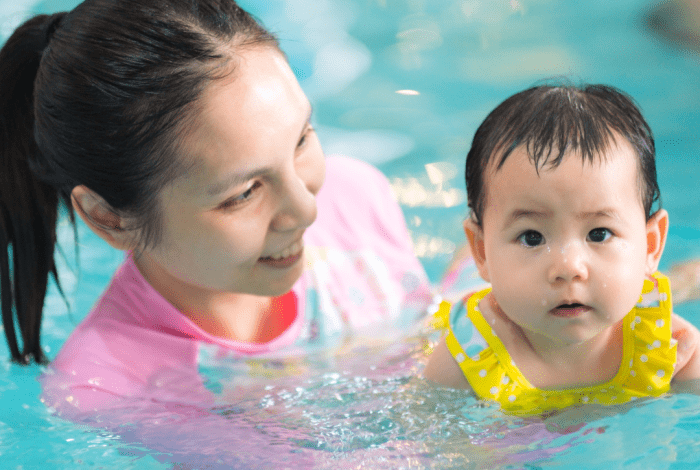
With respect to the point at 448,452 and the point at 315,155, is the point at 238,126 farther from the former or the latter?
the point at 448,452

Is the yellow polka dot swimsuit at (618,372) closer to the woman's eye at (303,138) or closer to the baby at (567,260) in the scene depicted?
the baby at (567,260)

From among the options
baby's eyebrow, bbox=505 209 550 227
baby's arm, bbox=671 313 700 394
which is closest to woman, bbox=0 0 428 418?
baby's eyebrow, bbox=505 209 550 227

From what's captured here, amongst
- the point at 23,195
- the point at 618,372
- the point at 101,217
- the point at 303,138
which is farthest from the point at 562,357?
the point at 23,195

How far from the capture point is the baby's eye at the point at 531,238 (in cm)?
141

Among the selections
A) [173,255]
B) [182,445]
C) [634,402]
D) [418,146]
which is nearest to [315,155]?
[173,255]

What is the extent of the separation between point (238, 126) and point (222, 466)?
0.67 meters

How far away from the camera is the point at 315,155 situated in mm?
1756

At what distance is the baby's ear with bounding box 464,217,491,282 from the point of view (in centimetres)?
Answer: 157

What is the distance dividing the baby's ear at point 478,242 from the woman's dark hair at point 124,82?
59 cm

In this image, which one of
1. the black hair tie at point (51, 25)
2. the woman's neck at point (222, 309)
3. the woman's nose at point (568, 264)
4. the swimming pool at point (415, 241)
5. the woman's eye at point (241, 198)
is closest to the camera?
the woman's nose at point (568, 264)

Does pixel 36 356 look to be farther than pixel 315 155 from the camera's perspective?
Yes

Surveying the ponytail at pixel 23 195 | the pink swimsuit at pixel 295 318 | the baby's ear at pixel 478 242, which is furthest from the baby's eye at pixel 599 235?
the ponytail at pixel 23 195

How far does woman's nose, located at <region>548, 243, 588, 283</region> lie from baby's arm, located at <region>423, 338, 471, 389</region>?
1.15 ft

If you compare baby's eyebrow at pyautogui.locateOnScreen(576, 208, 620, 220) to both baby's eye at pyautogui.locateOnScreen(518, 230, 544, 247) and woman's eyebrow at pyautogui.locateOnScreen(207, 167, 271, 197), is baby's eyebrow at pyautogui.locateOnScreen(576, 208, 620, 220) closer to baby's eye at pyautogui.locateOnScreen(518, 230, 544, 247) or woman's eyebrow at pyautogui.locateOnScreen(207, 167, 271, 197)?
baby's eye at pyautogui.locateOnScreen(518, 230, 544, 247)
